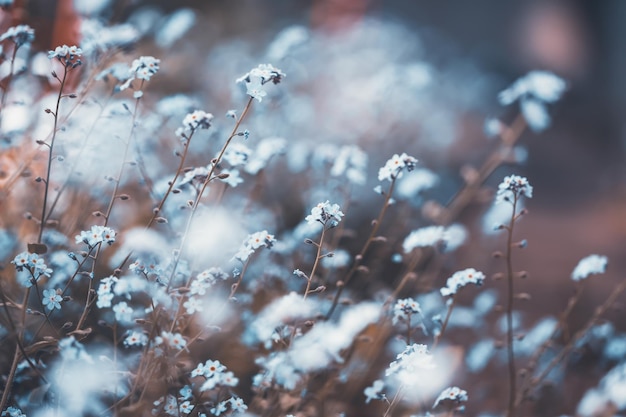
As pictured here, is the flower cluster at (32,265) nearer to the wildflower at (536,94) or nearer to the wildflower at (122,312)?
the wildflower at (122,312)

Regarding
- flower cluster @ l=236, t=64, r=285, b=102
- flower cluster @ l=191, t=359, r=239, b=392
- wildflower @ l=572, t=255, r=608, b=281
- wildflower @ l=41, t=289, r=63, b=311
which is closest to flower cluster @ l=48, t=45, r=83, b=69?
flower cluster @ l=236, t=64, r=285, b=102

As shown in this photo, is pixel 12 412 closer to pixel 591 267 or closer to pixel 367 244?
pixel 367 244

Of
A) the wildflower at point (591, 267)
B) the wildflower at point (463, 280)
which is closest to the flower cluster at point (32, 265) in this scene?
the wildflower at point (463, 280)

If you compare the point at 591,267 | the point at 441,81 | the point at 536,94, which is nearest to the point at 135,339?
the point at 591,267

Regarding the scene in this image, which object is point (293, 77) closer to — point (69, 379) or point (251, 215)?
point (251, 215)

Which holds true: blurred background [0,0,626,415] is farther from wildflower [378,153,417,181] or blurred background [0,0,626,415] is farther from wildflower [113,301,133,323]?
wildflower [113,301,133,323]
